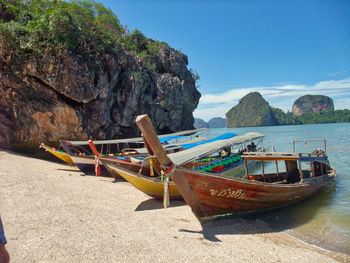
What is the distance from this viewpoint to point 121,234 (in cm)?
495

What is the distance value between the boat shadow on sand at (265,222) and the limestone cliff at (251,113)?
13969 centimetres

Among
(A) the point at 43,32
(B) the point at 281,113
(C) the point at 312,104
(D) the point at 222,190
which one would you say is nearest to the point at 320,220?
(D) the point at 222,190

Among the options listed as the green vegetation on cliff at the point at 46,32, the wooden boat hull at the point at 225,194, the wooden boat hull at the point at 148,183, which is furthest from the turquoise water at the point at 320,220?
the green vegetation on cliff at the point at 46,32

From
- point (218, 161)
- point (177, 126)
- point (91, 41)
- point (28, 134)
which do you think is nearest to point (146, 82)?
point (91, 41)

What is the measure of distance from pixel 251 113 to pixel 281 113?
815 inches

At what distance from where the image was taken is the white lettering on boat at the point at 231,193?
239 inches

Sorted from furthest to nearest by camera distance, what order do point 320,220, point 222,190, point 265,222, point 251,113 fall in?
1. point 251,113
2. point 320,220
3. point 265,222
4. point 222,190

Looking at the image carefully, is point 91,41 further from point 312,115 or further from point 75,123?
point 312,115

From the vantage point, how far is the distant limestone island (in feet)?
421

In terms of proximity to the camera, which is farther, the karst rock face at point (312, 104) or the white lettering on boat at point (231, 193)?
the karst rock face at point (312, 104)

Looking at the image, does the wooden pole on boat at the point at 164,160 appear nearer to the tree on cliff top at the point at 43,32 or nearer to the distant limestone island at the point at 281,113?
the tree on cliff top at the point at 43,32

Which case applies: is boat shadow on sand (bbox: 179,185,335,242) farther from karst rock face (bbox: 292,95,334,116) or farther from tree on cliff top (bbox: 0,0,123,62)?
karst rock face (bbox: 292,95,334,116)

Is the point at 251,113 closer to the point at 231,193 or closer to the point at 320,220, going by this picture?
the point at 320,220

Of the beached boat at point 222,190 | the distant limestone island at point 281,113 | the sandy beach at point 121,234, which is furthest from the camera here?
the distant limestone island at point 281,113
